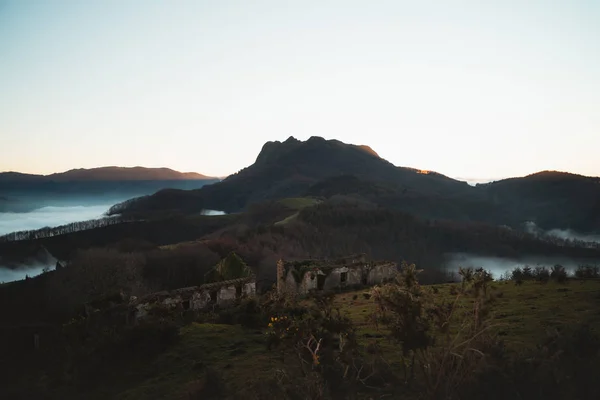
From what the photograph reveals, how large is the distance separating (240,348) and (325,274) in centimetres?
1953

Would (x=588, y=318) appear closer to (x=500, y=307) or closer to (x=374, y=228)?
(x=500, y=307)

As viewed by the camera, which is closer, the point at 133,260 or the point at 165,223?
the point at 133,260

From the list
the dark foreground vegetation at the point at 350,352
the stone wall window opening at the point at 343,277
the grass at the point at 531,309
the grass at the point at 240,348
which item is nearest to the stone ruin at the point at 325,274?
the stone wall window opening at the point at 343,277

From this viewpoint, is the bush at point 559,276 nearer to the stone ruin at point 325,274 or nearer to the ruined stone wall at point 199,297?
the stone ruin at point 325,274

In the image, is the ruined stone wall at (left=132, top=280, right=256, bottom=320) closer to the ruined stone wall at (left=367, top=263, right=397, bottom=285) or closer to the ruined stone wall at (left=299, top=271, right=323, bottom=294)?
the ruined stone wall at (left=299, top=271, right=323, bottom=294)

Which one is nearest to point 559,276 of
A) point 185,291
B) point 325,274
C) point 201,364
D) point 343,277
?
point 343,277

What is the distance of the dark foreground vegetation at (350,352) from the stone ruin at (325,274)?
35.7ft

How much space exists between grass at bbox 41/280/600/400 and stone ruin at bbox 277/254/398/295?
12.5 metres

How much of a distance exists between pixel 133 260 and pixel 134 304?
50.2 m

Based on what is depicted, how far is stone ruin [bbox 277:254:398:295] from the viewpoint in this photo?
1464 inches

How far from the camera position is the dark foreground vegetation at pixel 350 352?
11.2 meters

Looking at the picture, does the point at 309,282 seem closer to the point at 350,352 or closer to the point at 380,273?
the point at 380,273

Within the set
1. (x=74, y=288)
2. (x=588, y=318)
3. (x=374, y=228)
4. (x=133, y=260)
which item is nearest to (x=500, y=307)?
(x=588, y=318)

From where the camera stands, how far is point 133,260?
7506cm
